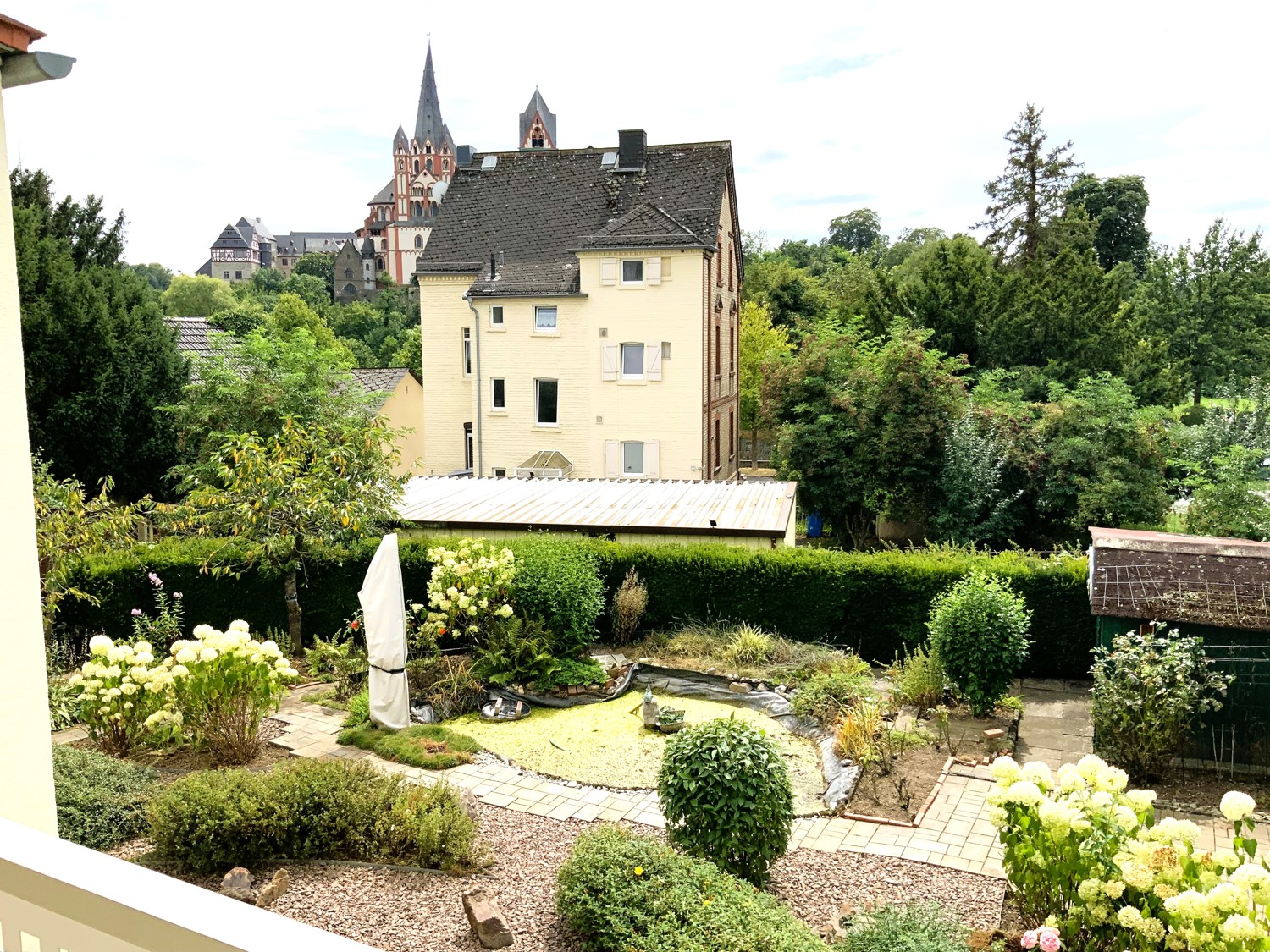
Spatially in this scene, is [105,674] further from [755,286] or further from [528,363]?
[755,286]

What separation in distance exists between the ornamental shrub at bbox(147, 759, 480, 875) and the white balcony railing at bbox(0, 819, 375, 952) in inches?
196

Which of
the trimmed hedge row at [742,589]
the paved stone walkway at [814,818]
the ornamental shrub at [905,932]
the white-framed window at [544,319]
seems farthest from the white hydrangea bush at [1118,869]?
the white-framed window at [544,319]

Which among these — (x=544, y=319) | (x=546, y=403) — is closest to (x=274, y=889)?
(x=546, y=403)

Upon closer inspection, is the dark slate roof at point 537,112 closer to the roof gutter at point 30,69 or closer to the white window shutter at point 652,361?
A: the white window shutter at point 652,361

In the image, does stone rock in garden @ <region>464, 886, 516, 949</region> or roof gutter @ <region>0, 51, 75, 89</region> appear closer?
roof gutter @ <region>0, 51, 75, 89</region>

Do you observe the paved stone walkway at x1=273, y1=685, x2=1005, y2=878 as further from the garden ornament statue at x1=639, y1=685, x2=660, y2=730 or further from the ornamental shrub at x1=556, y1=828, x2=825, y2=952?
the ornamental shrub at x1=556, y1=828, x2=825, y2=952

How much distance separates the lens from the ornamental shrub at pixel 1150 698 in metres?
8.90

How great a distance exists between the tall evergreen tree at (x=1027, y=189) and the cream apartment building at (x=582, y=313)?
1372 centimetres

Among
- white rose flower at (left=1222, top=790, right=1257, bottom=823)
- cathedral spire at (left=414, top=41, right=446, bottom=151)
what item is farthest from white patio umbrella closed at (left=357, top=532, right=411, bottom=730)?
cathedral spire at (left=414, top=41, right=446, bottom=151)

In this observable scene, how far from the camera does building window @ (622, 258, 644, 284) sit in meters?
28.7

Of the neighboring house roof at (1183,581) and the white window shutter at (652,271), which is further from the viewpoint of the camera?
the white window shutter at (652,271)

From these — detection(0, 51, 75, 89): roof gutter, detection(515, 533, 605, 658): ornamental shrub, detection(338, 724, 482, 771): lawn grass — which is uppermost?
detection(0, 51, 75, 89): roof gutter

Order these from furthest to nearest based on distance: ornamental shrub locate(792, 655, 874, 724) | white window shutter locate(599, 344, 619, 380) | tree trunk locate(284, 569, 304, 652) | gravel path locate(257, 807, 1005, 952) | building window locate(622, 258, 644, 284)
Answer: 1. white window shutter locate(599, 344, 619, 380)
2. building window locate(622, 258, 644, 284)
3. tree trunk locate(284, 569, 304, 652)
4. ornamental shrub locate(792, 655, 874, 724)
5. gravel path locate(257, 807, 1005, 952)

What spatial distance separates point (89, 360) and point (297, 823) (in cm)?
1556
